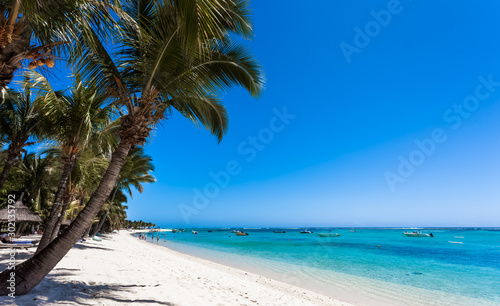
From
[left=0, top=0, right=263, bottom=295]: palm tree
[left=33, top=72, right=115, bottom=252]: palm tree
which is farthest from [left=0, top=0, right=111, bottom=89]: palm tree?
[left=33, top=72, right=115, bottom=252]: palm tree

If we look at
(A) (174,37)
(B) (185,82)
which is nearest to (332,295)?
(B) (185,82)

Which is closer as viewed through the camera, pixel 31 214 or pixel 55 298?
pixel 55 298

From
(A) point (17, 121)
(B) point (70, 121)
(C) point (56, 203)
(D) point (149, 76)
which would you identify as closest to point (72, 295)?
(C) point (56, 203)

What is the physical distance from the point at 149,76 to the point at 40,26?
1919mm

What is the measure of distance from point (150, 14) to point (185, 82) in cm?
162

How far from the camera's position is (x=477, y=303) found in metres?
10.8

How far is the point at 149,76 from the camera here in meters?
5.15

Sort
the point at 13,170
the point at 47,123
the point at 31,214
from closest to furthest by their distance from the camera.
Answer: the point at 47,123 → the point at 31,214 → the point at 13,170

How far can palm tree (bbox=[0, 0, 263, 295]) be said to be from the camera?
172 inches

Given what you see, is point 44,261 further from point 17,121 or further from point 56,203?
point 17,121

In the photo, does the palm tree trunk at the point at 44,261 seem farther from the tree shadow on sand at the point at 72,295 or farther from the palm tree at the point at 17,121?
the palm tree at the point at 17,121

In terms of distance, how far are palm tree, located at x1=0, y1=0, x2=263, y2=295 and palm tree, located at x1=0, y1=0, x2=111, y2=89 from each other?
1.38 ft

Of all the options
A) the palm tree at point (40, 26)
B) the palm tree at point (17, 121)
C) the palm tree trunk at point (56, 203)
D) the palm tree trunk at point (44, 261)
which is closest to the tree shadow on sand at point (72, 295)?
the palm tree trunk at point (44, 261)

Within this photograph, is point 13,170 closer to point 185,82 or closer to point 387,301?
point 185,82
